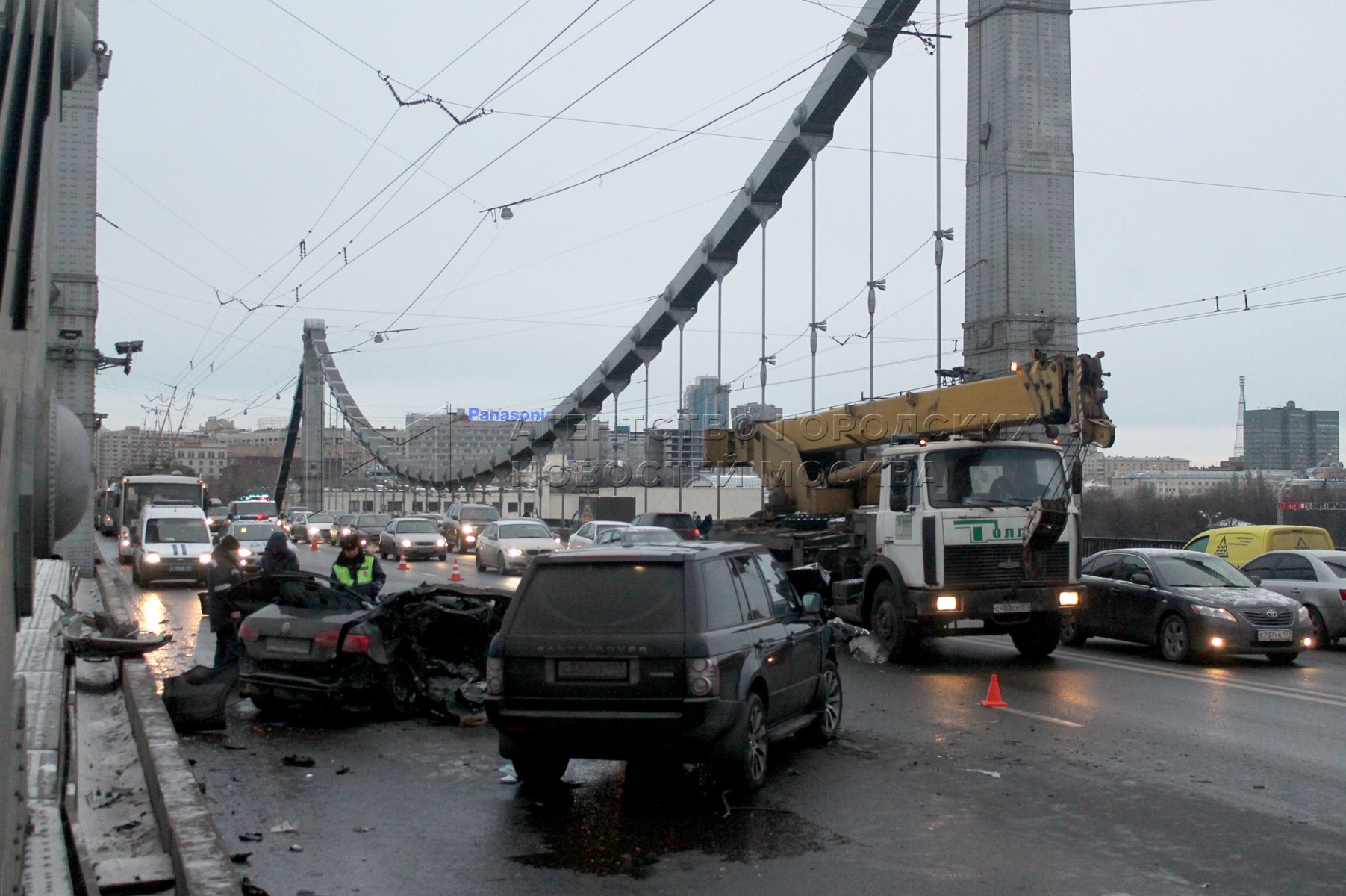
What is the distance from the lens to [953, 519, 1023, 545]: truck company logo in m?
13.7

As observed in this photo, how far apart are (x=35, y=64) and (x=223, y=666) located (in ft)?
23.7

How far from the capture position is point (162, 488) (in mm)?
40688

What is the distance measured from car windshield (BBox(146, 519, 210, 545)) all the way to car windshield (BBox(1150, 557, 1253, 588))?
2032cm

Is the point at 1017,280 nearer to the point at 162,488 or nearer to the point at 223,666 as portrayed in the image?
the point at 223,666

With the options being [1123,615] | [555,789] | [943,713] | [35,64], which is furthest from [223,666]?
[1123,615]

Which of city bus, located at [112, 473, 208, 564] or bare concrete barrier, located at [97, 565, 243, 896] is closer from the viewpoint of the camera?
bare concrete barrier, located at [97, 565, 243, 896]

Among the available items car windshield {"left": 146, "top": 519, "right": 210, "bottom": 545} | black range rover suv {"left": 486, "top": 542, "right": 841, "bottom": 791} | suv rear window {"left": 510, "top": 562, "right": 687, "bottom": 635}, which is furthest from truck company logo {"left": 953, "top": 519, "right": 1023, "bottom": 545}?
car windshield {"left": 146, "top": 519, "right": 210, "bottom": 545}

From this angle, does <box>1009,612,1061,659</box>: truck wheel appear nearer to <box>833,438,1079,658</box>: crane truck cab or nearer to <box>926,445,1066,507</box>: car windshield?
<box>833,438,1079,658</box>: crane truck cab

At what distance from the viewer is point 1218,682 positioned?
12.6m

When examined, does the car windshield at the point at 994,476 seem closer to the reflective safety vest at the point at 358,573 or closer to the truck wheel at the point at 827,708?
the truck wheel at the point at 827,708

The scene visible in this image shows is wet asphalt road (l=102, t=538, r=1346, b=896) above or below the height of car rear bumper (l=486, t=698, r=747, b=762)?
below

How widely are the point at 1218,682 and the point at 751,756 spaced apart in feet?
24.0

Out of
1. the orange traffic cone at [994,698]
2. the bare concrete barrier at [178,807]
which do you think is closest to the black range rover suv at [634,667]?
the bare concrete barrier at [178,807]

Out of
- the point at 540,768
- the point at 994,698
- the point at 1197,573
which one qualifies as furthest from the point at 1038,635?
the point at 540,768
